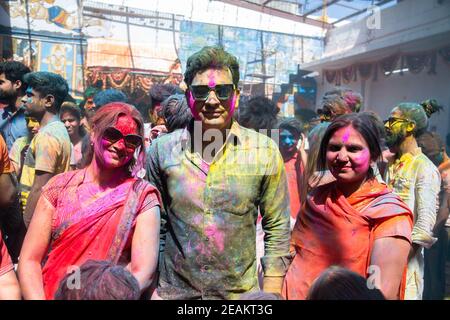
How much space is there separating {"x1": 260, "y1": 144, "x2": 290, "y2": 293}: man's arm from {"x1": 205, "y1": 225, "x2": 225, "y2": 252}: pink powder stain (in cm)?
25

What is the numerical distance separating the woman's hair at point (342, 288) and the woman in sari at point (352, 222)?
0.98ft

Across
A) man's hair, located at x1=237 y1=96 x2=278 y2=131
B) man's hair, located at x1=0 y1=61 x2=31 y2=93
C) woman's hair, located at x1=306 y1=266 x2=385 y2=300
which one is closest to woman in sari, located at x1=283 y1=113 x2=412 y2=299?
woman's hair, located at x1=306 y1=266 x2=385 y2=300

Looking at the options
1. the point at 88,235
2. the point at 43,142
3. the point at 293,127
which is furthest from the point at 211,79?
the point at 293,127

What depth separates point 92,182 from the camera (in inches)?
71.7

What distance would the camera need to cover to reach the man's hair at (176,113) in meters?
2.82

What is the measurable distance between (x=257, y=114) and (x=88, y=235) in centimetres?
255

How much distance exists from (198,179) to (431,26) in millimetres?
7843

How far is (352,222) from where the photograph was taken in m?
1.82

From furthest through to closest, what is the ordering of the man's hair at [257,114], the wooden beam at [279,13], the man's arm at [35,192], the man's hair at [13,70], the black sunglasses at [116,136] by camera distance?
the wooden beam at [279,13]
the man's hair at [257,114]
the man's hair at [13,70]
the man's arm at [35,192]
the black sunglasses at [116,136]

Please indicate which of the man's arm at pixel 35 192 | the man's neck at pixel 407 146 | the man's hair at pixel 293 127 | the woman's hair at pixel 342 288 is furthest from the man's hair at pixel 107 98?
the woman's hair at pixel 342 288

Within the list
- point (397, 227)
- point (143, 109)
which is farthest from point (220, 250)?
point (143, 109)

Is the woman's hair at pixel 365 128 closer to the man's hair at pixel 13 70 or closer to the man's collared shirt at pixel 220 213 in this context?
the man's collared shirt at pixel 220 213

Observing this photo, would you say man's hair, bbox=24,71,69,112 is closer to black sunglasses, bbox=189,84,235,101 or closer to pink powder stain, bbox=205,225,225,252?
black sunglasses, bbox=189,84,235,101

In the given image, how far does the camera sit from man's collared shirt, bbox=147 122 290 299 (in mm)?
1886
